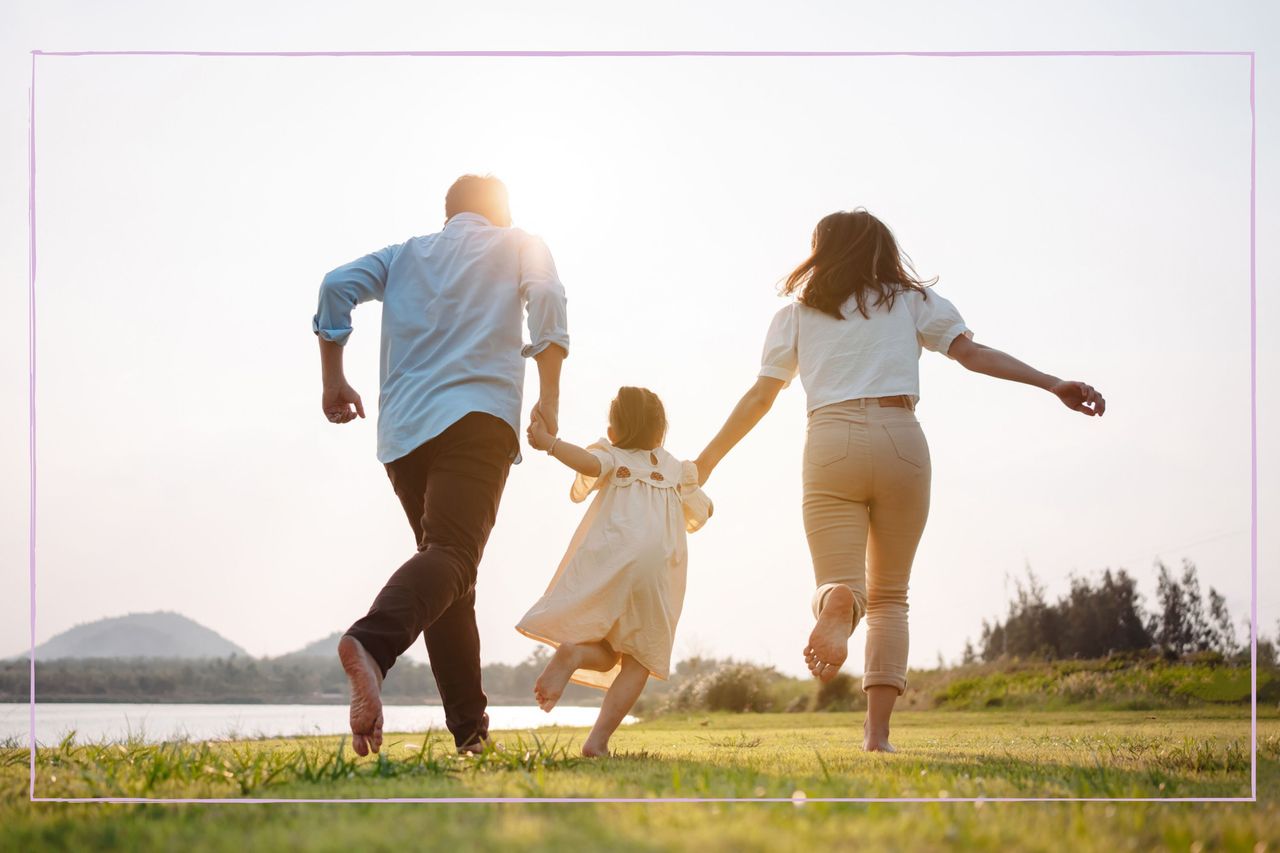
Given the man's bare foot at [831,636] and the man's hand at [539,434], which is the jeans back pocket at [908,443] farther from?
the man's hand at [539,434]

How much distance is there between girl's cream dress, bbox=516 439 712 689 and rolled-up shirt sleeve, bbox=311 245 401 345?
117cm

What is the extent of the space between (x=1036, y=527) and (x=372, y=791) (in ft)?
11.0

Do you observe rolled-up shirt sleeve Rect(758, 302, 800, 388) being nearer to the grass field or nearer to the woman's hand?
the woman's hand

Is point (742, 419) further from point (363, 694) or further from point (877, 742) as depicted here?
point (363, 694)

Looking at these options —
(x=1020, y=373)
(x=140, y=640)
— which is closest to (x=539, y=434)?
(x=1020, y=373)

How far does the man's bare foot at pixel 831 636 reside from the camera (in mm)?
3973

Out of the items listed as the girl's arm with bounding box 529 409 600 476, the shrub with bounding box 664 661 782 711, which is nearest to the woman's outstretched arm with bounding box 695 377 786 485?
the girl's arm with bounding box 529 409 600 476

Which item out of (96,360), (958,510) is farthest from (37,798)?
(958,510)

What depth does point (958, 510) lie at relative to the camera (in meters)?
4.59

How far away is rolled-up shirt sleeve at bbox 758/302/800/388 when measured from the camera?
15.3 feet

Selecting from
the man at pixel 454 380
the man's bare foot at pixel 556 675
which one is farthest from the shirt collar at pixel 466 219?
the man's bare foot at pixel 556 675

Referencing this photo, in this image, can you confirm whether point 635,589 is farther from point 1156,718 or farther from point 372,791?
point 1156,718

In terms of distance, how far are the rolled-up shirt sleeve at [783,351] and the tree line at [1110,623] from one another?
2525 mm

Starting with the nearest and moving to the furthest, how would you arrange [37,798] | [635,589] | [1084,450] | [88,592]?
[37,798], [88,592], [635,589], [1084,450]
